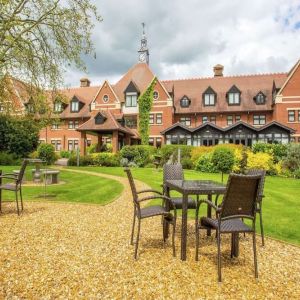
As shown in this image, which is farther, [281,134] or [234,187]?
[281,134]

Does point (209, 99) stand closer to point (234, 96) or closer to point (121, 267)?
point (234, 96)

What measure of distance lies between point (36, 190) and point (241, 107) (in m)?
31.5

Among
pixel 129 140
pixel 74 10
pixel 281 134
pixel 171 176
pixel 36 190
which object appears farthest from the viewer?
pixel 129 140

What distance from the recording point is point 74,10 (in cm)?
1595

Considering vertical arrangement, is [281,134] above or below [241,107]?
below

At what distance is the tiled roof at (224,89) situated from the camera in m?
39.3

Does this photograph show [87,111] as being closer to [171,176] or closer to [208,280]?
[171,176]

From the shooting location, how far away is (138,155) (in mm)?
30672

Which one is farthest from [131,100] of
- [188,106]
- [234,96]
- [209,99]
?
[234,96]

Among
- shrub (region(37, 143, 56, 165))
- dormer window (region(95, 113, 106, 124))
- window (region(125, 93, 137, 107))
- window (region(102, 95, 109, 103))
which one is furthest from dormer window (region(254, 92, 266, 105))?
shrub (region(37, 143, 56, 165))

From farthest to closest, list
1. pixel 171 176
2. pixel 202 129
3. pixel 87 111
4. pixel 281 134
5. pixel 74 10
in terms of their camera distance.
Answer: pixel 87 111 → pixel 202 129 → pixel 281 134 → pixel 74 10 → pixel 171 176

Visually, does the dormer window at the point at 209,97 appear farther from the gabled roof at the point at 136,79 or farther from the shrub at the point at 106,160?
the shrub at the point at 106,160

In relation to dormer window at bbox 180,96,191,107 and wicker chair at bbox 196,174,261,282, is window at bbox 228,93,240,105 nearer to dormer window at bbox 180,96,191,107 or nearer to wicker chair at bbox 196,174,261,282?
dormer window at bbox 180,96,191,107

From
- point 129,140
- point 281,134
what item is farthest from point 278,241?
point 129,140
